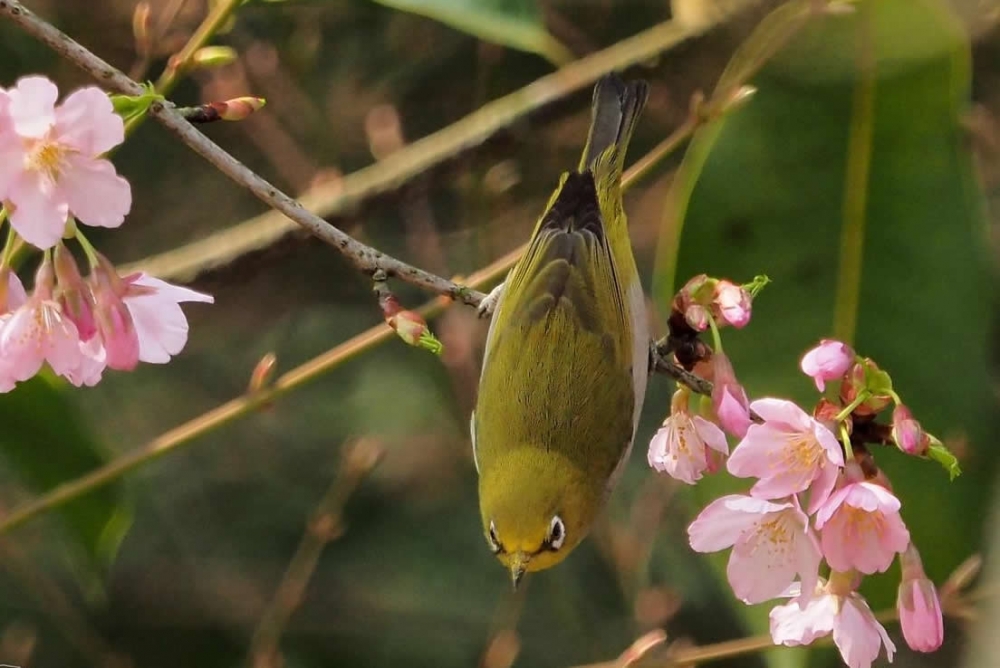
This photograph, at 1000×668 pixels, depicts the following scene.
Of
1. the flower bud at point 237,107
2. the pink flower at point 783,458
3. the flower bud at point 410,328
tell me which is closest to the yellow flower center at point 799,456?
the pink flower at point 783,458

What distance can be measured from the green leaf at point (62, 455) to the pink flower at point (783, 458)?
3.18ft

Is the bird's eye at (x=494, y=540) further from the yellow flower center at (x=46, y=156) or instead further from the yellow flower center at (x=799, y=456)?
the yellow flower center at (x=46, y=156)

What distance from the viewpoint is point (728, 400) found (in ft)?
4.27

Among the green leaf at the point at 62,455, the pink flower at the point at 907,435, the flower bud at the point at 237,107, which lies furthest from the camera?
the green leaf at the point at 62,455

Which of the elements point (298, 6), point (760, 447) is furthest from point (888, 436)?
point (298, 6)

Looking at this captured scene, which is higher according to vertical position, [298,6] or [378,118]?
[298,6]

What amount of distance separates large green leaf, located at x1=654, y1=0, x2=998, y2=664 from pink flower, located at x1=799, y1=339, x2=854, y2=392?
569 mm

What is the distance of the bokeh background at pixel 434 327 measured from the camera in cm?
184

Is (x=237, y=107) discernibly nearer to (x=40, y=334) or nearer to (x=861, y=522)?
(x=40, y=334)

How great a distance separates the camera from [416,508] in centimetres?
376

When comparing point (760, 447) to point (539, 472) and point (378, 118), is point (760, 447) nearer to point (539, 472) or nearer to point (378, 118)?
point (539, 472)

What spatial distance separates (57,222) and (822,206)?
122 cm

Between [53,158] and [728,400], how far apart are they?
72 centimetres

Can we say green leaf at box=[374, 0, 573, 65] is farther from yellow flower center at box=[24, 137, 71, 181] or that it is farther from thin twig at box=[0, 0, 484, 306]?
yellow flower center at box=[24, 137, 71, 181]
